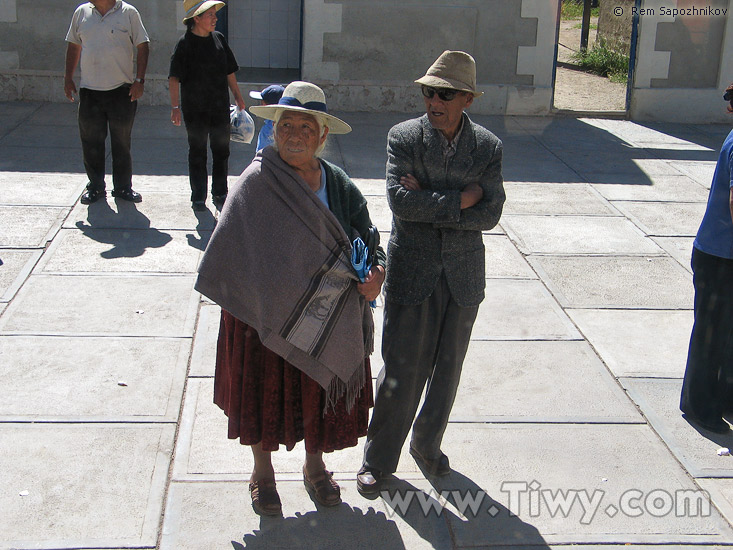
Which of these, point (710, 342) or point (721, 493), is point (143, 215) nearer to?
point (710, 342)

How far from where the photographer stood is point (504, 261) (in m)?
6.95

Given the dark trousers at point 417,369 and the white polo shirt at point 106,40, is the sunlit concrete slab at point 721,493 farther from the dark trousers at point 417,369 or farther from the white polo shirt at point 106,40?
the white polo shirt at point 106,40

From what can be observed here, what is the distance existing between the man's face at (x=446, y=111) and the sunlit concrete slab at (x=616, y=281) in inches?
112

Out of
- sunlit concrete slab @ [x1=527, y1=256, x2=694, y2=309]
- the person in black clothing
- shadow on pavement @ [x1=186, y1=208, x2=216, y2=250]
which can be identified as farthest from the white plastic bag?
sunlit concrete slab @ [x1=527, y1=256, x2=694, y2=309]

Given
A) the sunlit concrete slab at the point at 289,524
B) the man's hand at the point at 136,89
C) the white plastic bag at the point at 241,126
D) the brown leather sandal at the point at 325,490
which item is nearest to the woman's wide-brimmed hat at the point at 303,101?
the brown leather sandal at the point at 325,490

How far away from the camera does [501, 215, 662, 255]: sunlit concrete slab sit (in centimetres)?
729

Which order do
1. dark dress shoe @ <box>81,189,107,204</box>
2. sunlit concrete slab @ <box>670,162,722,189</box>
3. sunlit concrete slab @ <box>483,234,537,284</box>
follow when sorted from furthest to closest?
1. sunlit concrete slab @ <box>670,162,722,189</box>
2. dark dress shoe @ <box>81,189,107,204</box>
3. sunlit concrete slab @ <box>483,234,537,284</box>

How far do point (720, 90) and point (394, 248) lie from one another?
1041cm

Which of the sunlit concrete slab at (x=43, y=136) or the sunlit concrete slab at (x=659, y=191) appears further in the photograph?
the sunlit concrete slab at (x=43, y=136)

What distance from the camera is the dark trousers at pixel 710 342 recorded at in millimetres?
4410

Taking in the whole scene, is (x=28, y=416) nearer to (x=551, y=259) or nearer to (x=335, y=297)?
(x=335, y=297)

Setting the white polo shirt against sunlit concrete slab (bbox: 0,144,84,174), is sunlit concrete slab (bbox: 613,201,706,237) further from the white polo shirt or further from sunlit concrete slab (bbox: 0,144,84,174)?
sunlit concrete slab (bbox: 0,144,84,174)

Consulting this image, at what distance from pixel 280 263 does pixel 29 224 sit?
15.0 ft

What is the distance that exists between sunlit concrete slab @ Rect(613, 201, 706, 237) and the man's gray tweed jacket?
14.9 feet
